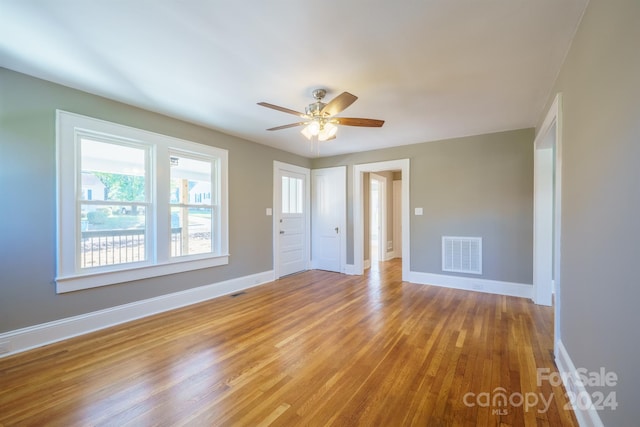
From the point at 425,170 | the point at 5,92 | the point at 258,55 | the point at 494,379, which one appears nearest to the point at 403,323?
the point at 494,379

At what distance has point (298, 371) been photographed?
2.11m

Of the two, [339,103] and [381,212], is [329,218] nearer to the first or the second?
[381,212]

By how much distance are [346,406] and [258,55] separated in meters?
2.65

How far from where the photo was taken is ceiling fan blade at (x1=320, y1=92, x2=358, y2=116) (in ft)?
7.26

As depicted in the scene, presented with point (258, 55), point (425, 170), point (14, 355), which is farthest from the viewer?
point (425, 170)

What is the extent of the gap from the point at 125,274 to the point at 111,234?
489mm

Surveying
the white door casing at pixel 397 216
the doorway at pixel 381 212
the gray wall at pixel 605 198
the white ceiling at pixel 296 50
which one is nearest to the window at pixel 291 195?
the doorway at pixel 381 212

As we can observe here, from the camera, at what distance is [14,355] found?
2332 millimetres

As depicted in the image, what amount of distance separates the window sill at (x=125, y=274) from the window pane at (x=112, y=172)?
83cm

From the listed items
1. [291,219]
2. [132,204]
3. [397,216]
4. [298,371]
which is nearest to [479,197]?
[397,216]

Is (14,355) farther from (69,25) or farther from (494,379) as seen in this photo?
(494,379)

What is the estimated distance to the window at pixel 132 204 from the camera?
8.86 feet

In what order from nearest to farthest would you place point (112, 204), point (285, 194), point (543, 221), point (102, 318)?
point (102, 318)
point (112, 204)
point (543, 221)
point (285, 194)

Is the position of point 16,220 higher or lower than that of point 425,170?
lower
